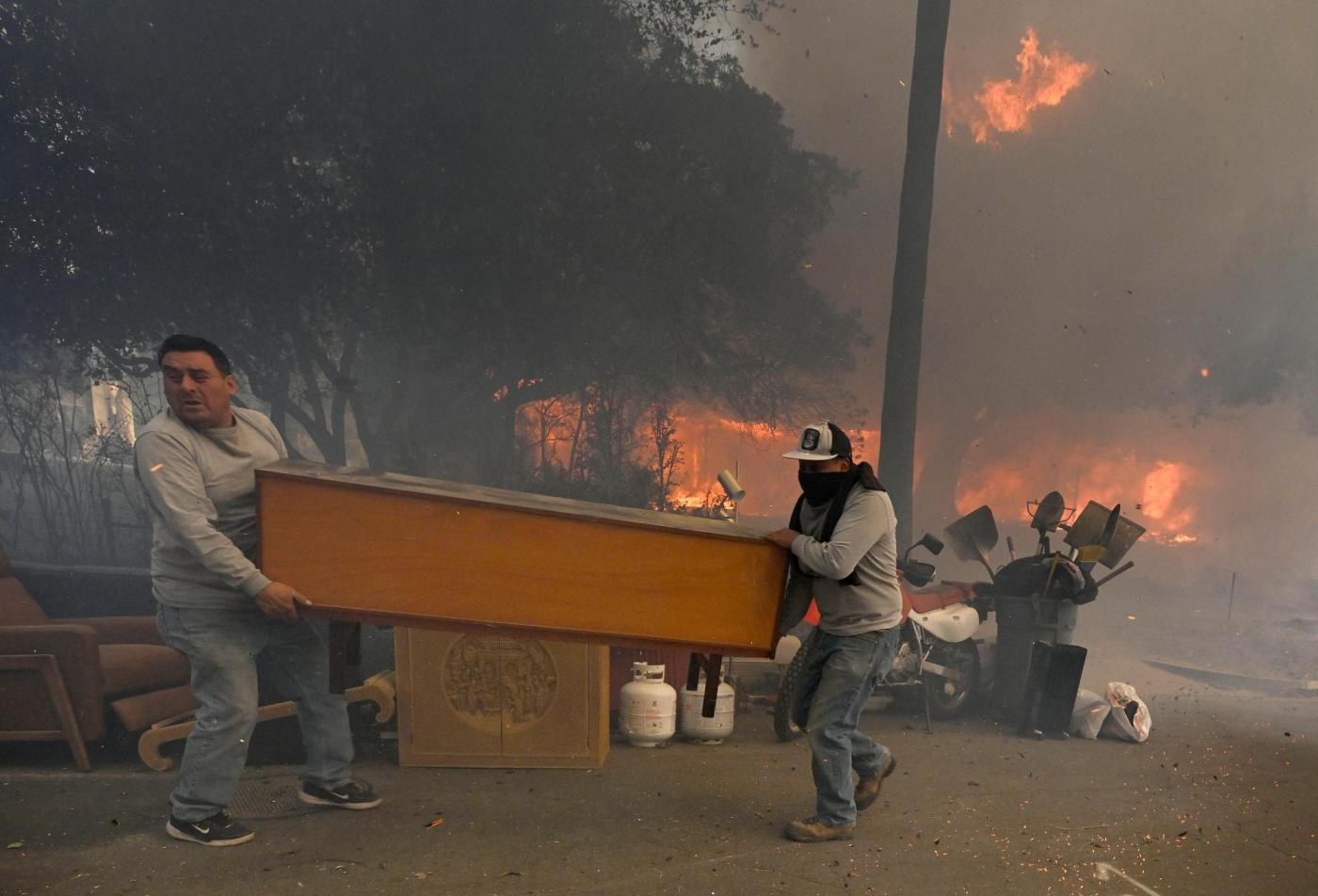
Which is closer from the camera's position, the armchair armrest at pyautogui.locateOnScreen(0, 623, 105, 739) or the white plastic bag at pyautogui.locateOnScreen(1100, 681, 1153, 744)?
the armchair armrest at pyautogui.locateOnScreen(0, 623, 105, 739)

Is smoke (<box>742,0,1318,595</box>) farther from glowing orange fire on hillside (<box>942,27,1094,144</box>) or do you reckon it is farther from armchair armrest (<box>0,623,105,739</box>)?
armchair armrest (<box>0,623,105,739</box>)

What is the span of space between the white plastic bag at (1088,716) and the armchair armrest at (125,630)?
6.15 metres

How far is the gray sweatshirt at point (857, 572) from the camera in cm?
378

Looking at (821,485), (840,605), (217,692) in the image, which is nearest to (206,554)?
(217,692)

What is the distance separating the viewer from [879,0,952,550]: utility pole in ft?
31.5

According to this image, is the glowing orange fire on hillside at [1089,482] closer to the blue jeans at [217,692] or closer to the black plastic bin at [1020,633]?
the black plastic bin at [1020,633]

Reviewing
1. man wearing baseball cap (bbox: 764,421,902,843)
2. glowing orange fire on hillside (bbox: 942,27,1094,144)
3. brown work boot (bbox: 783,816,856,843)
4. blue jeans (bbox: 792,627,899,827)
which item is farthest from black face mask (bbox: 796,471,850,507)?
glowing orange fire on hillside (bbox: 942,27,1094,144)

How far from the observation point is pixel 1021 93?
1055 cm

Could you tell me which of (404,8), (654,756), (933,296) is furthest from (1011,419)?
(404,8)

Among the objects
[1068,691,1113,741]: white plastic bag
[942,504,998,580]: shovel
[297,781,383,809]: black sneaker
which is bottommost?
[1068,691,1113,741]: white plastic bag

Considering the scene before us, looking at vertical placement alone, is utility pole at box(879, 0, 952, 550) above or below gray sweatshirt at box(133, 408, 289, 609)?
above

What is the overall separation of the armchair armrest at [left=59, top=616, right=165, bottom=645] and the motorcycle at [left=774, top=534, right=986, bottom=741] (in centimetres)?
419

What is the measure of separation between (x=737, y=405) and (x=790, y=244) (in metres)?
1.85

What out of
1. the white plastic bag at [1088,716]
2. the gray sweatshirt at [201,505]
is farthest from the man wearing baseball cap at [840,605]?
the white plastic bag at [1088,716]
